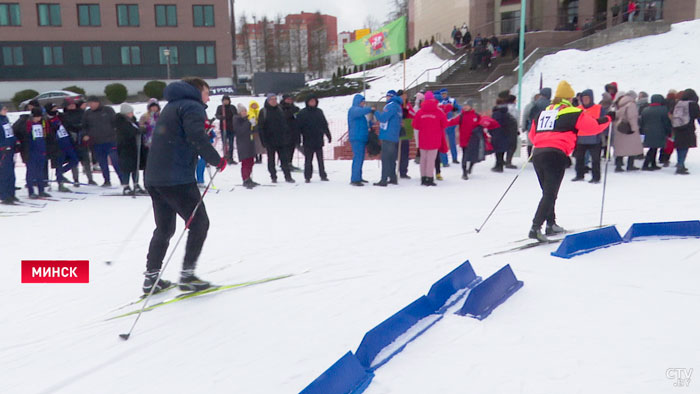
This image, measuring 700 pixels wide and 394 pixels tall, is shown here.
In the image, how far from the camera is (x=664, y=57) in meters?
22.1

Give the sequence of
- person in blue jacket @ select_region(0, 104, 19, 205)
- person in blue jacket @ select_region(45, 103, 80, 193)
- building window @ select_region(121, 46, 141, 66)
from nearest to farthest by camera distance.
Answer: person in blue jacket @ select_region(0, 104, 19, 205)
person in blue jacket @ select_region(45, 103, 80, 193)
building window @ select_region(121, 46, 141, 66)

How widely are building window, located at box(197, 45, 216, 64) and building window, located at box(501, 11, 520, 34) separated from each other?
2117cm

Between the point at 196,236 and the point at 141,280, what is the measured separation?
3.63 feet

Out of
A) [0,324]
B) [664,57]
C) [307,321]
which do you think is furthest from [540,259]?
[664,57]

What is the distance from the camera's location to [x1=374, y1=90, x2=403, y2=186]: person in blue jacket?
995 cm

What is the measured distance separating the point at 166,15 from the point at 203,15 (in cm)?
272

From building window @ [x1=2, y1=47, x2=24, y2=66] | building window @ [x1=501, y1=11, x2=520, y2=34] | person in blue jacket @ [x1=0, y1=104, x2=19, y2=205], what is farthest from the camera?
building window @ [x1=2, y1=47, x2=24, y2=66]

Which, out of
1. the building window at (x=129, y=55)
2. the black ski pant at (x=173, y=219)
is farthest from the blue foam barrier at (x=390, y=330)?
the building window at (x=129, y=55)

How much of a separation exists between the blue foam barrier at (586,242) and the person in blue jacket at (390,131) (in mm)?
4871

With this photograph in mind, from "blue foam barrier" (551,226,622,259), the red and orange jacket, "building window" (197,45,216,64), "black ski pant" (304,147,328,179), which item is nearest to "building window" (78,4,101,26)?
"building window" (197,45,216,64)

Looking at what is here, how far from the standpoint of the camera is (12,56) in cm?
3803

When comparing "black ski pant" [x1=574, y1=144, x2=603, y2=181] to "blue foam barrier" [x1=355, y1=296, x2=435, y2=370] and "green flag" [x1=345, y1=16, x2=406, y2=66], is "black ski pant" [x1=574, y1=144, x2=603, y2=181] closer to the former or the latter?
"green flag" [x1=345, y1=16, x2=406, y2=66]

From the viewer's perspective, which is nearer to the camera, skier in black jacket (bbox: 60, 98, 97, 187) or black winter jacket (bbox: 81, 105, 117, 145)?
black winter jacket (bbox: 81, 105, 117, 145)

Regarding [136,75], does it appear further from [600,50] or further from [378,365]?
[378,365]
